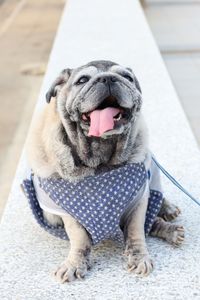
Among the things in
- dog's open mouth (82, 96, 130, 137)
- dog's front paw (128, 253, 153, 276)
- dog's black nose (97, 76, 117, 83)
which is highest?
dog's black nose (97, 76, 117, 83)

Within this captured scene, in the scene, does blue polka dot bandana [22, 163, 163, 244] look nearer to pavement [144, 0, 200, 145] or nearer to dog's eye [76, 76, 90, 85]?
dog's eye [76, 76, 90, 85]

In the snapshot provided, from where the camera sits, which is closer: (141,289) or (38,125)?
(141,289)

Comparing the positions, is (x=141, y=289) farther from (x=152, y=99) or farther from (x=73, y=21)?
(x=73, y=21)

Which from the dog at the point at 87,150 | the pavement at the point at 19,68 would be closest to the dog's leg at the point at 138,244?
the dog at the point at 87,150

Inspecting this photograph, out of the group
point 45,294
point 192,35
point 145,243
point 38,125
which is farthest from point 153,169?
point 192,35

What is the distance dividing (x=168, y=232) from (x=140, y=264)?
0.95ft

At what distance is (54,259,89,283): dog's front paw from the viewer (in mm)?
2387

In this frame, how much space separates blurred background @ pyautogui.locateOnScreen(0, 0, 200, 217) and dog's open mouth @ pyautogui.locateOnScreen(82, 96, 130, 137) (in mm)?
2290

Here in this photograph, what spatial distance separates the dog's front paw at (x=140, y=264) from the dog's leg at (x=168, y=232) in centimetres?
22

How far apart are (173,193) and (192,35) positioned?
6668 millimetres

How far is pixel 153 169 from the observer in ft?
8.96

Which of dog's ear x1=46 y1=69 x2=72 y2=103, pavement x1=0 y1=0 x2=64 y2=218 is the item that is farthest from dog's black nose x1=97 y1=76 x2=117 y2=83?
pavement x1=0 y1=0 x2=64 y2=218

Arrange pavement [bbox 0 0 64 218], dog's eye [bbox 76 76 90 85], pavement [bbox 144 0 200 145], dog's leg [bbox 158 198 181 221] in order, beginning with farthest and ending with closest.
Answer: pavement [bbox 144 0 200 145]
pavement [bbox 0 0 64 218]
dog's leg [bbox 158 198 181 221]
dog's eye [bbox 76 76 90 85]

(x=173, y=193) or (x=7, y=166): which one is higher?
(x=173, y=193)
